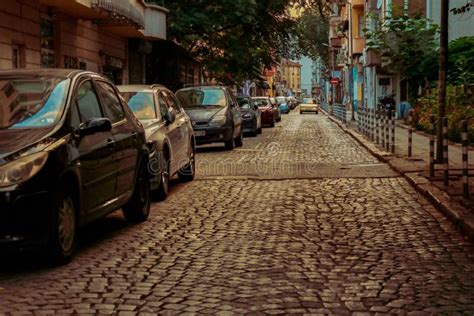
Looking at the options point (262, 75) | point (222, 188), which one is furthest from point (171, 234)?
point (262, 75)

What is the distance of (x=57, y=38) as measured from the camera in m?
20.0

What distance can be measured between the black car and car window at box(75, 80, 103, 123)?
1 cm

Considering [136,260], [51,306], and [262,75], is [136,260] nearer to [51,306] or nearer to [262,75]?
[51,306]

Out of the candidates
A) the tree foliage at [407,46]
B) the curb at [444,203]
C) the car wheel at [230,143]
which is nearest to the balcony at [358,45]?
the tree foliage at [407,46]

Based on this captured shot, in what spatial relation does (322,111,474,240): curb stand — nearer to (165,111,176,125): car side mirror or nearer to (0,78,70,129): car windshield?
(165,111,176,125): car side mirror

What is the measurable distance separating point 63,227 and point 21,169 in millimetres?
725

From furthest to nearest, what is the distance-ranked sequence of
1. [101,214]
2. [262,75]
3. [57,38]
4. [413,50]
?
1. [262,75]
2. [413,50]
3. [57,38]
4. [101,214]

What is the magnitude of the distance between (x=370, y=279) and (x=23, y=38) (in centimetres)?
1313

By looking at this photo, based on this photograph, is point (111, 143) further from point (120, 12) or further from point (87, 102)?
point (120, 12)

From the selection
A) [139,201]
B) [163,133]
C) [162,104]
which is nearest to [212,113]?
[162,104]

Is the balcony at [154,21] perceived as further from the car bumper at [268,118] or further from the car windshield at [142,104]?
the car windshield at [142,104]

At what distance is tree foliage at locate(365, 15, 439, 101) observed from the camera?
2985 cm

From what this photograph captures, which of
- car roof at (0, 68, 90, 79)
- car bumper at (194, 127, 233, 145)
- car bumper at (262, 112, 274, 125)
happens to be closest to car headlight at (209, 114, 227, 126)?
car bumper at (194, 127, 233, 145)

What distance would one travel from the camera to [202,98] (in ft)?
69.8
